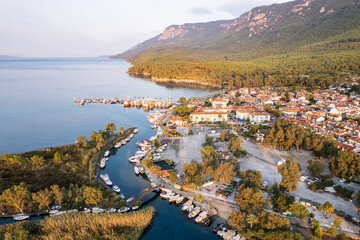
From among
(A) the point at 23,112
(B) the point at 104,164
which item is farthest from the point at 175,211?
(A) the point at 23,112

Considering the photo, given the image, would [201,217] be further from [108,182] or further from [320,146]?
[320,146]

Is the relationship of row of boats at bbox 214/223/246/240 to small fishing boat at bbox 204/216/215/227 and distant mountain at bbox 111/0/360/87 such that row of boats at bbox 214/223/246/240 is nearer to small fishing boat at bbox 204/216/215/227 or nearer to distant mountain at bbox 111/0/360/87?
small fishing boat at bbox 204/216/215/227

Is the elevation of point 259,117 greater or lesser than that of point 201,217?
greater

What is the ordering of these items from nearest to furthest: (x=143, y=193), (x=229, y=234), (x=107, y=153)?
(x=229, y=234), (x=143, y=193), (x=107, y=153)

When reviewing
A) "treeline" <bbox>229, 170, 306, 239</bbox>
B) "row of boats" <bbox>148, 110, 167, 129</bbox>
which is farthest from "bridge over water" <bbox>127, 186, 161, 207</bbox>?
"row of boats" <bbox>148, 110, 167, 129</bbox>

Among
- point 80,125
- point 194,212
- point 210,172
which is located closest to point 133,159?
point 210,172

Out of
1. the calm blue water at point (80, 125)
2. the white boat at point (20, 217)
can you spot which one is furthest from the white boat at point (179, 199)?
the white boat at point (20, 217)

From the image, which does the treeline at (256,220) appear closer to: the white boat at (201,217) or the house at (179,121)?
the white boat at (201,217)
